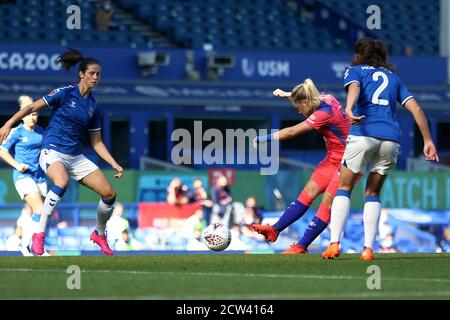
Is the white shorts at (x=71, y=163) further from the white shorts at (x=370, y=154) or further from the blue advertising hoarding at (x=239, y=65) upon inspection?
the blue advertising hoarding at (x=239, y=65)

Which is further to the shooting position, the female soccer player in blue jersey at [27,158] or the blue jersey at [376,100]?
the female soccer player in blue jersey at [27,158]

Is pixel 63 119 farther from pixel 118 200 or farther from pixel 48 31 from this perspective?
pixel 48 31

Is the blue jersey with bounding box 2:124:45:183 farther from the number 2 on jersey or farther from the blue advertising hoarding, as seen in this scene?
the blue advertising hoarding

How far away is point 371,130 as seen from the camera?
1187 cm

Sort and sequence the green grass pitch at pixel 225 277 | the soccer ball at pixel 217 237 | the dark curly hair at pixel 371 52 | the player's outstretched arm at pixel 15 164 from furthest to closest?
1. the player's outstretched arm at pixel 15 164
2. the soccer ball at pixel 217 237
3. the dark curly hair at pixel 371 52
4. the green grass pitch at pixel 225 277

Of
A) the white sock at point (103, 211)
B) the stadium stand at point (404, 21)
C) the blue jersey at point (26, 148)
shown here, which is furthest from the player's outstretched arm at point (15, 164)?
the stadium stand at point (404, 21)

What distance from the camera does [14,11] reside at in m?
25.0

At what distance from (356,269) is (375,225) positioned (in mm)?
1068

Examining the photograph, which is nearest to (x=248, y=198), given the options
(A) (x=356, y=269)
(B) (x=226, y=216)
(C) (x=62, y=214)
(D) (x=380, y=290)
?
(B) (x=226, y=216)

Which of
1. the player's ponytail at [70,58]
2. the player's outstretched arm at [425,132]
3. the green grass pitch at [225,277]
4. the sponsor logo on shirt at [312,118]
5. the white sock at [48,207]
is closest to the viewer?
the green grass pitch at [225,277]

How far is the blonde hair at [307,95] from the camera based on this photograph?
12.9m

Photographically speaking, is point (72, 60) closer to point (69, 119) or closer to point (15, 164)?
point (69, 119)

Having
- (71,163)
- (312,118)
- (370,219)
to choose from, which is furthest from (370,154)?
(71,163)

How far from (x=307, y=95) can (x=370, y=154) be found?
1.21 meters
